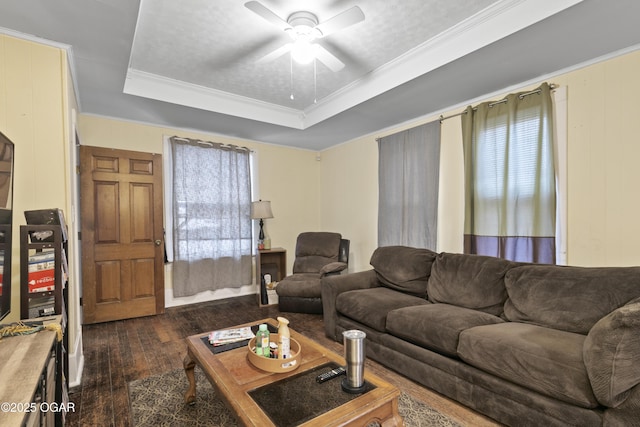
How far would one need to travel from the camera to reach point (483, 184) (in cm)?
314

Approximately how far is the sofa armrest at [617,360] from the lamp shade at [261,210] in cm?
383

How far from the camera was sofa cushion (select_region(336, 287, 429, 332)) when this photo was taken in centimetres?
253

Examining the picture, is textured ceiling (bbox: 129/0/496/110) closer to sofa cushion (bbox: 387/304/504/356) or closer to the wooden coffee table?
sofa cushion (bbox: 387/304/504/356)

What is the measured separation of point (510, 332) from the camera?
191cm

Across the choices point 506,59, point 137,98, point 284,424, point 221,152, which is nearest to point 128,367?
point 284,424

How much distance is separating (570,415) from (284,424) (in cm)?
143

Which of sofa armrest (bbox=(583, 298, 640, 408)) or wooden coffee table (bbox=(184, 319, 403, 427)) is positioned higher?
sofa armrest (bbox=(583, 298, 640, 408))

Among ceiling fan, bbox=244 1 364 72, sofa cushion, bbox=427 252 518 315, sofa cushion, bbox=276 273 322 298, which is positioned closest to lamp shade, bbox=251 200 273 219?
sofa cushion, bbox=276 273 322 298

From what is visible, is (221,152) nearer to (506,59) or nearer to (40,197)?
(40,197)

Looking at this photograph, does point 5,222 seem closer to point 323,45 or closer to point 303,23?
point 303,23

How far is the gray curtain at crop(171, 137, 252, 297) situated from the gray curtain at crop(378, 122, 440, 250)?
82.5 inches

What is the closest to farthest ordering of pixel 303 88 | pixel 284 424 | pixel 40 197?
pixel 284 424 → pixel 40 197 → pixel 303 88

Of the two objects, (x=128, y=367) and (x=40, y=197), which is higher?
(x=40, y=197)

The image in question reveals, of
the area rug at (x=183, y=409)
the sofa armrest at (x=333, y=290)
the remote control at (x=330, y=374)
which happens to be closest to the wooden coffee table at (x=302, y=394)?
the remote control at (x=330, y=374)
